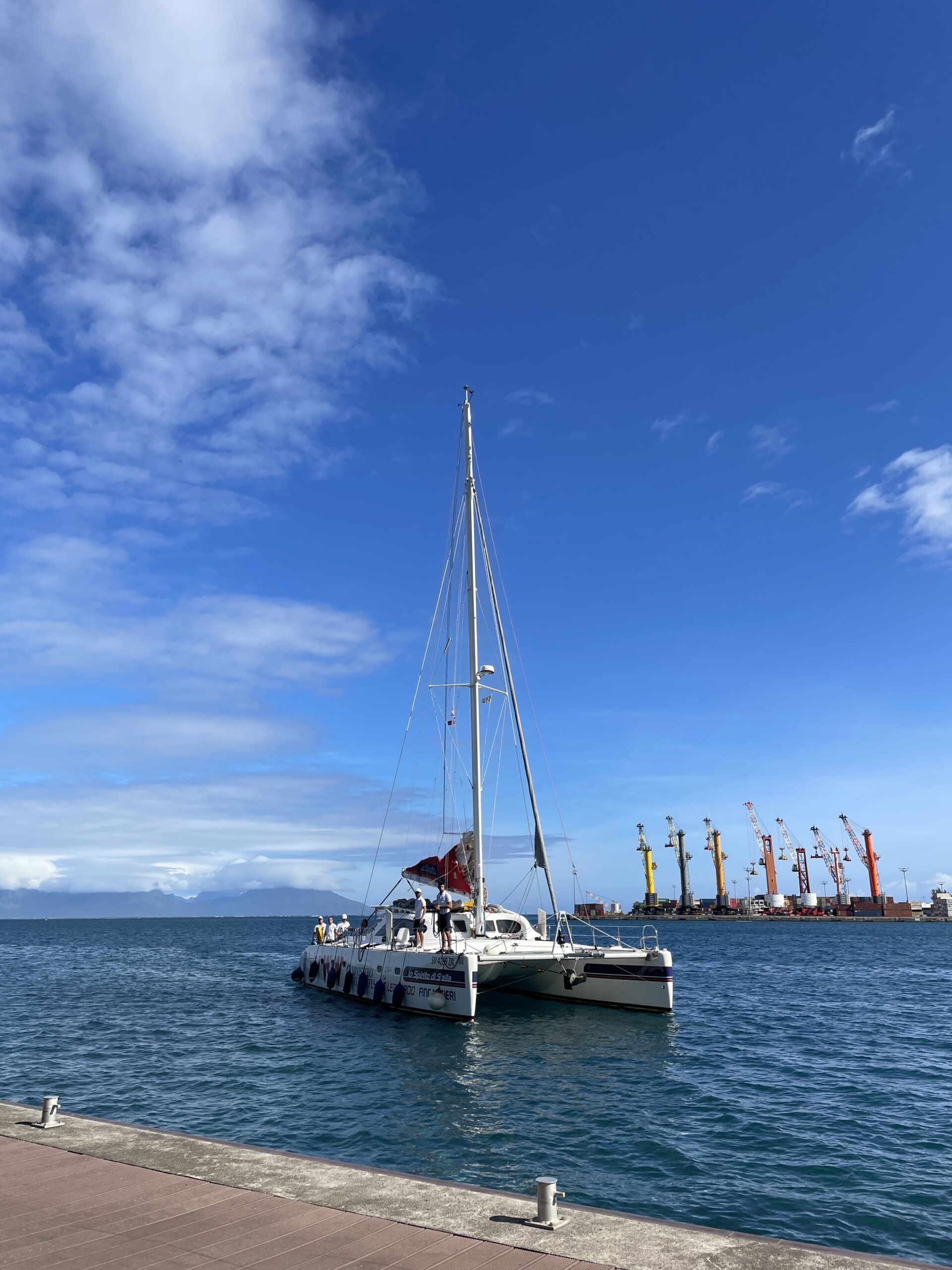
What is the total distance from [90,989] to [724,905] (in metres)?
146

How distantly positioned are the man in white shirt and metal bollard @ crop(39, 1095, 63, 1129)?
18.1m

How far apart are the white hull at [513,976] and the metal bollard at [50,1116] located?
15.4 m

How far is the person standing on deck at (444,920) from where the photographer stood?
26375mm

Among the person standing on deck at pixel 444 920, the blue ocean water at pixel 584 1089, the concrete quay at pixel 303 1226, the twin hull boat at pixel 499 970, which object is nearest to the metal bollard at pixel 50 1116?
the concrete quay at pixel 303 1226

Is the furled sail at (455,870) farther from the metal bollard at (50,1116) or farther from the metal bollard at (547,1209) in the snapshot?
the metal bollard at (547,1209)

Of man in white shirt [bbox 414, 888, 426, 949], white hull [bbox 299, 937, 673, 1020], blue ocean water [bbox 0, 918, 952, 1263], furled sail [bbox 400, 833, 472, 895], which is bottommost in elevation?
blue ocean water [bbox 0, 918, 952, 1263]

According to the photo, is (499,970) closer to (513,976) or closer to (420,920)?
(513,976)

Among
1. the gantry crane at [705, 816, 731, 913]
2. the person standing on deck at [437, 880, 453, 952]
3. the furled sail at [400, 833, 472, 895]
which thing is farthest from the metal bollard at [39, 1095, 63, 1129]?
the gantry crane at [705, 816, 731, 913]

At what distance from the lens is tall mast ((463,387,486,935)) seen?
1168 inches

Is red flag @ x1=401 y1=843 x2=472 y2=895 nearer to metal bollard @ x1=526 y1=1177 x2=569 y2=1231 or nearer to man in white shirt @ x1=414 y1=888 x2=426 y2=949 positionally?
man in white shirt @ x1=414 y1=888 x2=426 y2=949

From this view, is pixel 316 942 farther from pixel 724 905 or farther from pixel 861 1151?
pixel 724 905

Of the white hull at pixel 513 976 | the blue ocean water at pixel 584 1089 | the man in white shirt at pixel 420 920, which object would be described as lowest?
the blue ocean water at pixel 584 1089

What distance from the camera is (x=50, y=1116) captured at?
1065 centimetres

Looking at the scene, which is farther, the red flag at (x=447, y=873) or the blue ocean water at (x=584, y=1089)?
the red flag at (x=447, y=873)
